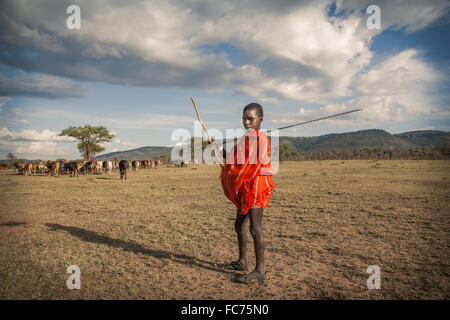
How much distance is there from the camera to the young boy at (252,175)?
3.06m

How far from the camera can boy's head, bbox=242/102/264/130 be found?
10.3 feet

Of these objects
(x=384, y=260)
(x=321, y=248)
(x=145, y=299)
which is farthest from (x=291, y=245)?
(x=145, y=299)

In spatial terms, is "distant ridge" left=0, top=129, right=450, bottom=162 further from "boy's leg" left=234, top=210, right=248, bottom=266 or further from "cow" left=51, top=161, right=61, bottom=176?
"boy's leg" left=234, top=210, right=248, bottom=266

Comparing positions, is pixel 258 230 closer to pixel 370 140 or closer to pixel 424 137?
pixel 370 140

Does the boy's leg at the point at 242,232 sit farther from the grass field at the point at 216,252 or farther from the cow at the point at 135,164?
the cow at the point at 135,164

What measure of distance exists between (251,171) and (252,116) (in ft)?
2.35

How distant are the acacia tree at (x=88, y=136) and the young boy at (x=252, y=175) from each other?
49.7 meters

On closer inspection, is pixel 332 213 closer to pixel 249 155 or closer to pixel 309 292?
pixel 309 292

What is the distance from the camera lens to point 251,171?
3078mm

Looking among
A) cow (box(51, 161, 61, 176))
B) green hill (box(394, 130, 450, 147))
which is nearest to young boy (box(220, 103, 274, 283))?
cow (box(51, 161, 61, 176))

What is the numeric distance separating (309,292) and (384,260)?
1.66m

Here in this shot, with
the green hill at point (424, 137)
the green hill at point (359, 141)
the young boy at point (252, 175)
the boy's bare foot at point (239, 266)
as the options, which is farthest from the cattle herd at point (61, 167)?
the green hill at point (424, 137)

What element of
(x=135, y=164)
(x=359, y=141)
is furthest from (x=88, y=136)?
(x=359, y=141)

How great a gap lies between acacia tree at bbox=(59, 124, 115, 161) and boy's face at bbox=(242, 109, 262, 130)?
49.8 metres
